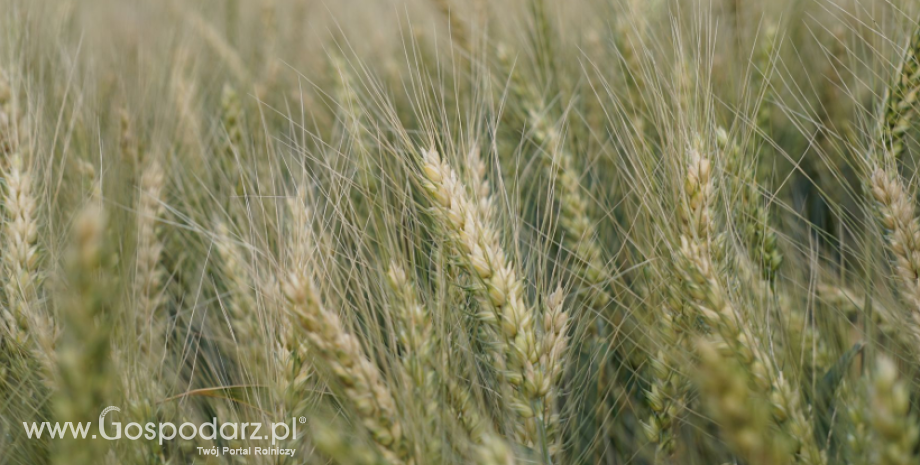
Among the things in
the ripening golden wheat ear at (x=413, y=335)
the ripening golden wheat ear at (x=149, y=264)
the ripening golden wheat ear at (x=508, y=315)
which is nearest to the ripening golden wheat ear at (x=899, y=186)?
the ripening golden wheat ear at (x=508, y=315)

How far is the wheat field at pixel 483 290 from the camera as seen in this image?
786 millimetres

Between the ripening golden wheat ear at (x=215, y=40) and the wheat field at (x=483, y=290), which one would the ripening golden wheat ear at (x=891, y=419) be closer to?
the wheat field at (x=483, y=290)

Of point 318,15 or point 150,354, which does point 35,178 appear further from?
point 318,15

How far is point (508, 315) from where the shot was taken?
85cm

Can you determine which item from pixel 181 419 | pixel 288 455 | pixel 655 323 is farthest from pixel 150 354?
pixel 655 323

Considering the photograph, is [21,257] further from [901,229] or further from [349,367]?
[901,229]

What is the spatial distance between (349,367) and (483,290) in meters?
0.22

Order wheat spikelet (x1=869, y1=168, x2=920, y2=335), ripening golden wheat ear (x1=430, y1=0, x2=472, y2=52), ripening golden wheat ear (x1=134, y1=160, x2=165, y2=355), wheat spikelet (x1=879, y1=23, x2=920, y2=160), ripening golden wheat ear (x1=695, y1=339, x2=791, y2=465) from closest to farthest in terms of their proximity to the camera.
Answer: ripening golden wheat ear (x1=695, y1=339, x2=791, y2=465)
wheat spikelet (x1=869, y1=168, x2=920, y2=335)
wheat spikelet (x1=879, y1=23, x2=920, y2=160)
ripening golden wheat ear (x1=134, y1=160, x2=165, y2=355)
ripening golden wheat ear (x1=430, y1=0, x2=472, y2=52)

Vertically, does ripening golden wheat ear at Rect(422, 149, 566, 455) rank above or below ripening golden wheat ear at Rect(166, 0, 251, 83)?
below

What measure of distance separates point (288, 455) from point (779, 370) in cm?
71

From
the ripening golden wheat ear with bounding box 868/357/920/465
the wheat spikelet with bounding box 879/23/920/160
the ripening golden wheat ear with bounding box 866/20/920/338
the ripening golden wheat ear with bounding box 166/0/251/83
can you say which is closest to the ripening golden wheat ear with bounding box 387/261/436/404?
the ripening golden wheat ear with bounding box 868/357/920/465

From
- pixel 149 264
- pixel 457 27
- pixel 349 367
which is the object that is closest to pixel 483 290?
A: pixel 349 367

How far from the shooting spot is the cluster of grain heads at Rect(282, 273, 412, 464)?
765 mm

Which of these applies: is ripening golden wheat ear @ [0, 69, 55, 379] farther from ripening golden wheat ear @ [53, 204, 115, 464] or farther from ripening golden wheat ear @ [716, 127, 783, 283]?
ripening golden wheat ear @ [716, 127, 783, 283]
